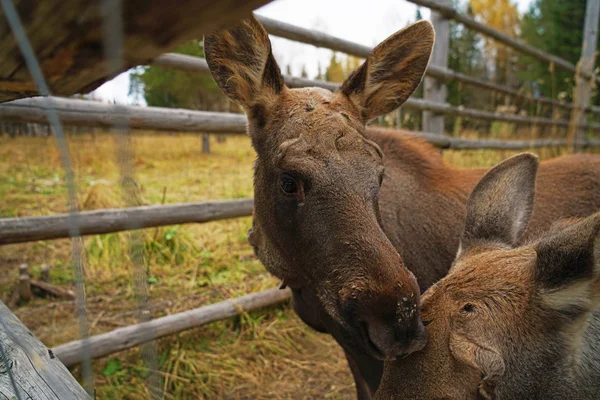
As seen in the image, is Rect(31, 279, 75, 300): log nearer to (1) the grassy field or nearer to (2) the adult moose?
(1) the grassy field

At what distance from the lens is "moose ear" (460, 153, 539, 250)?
2.15m

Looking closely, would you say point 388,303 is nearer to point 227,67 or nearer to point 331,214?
point 331,214

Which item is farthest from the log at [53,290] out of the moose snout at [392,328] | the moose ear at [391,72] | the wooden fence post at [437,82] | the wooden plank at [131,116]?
the wooden fence post at [437,82]

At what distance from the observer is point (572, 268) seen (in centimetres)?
147

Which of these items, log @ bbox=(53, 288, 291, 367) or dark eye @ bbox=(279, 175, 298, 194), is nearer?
dark eye @ bbox=(279, 175, 298, 194)

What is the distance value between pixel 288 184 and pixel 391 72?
103cm

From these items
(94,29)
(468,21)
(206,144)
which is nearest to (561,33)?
(468,21)

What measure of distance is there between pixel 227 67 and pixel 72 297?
3086mm

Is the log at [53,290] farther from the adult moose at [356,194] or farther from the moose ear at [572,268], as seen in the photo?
the moose ear at [572,268]

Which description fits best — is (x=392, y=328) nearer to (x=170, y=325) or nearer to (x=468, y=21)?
(x=170, y=325)

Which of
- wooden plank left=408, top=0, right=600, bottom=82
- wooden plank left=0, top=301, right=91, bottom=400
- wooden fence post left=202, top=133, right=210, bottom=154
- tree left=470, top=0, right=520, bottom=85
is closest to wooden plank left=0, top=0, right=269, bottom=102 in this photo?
wooden plank left=0, top=301, right=91, bottom=400

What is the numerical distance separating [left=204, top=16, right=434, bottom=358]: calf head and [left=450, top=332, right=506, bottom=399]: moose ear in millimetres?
146

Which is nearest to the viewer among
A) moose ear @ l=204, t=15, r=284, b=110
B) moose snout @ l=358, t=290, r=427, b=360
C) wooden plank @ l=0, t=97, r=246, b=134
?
moose snout @ l=358, t=290, r=427, b=360

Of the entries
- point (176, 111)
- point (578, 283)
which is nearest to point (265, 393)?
point (176, 111)
